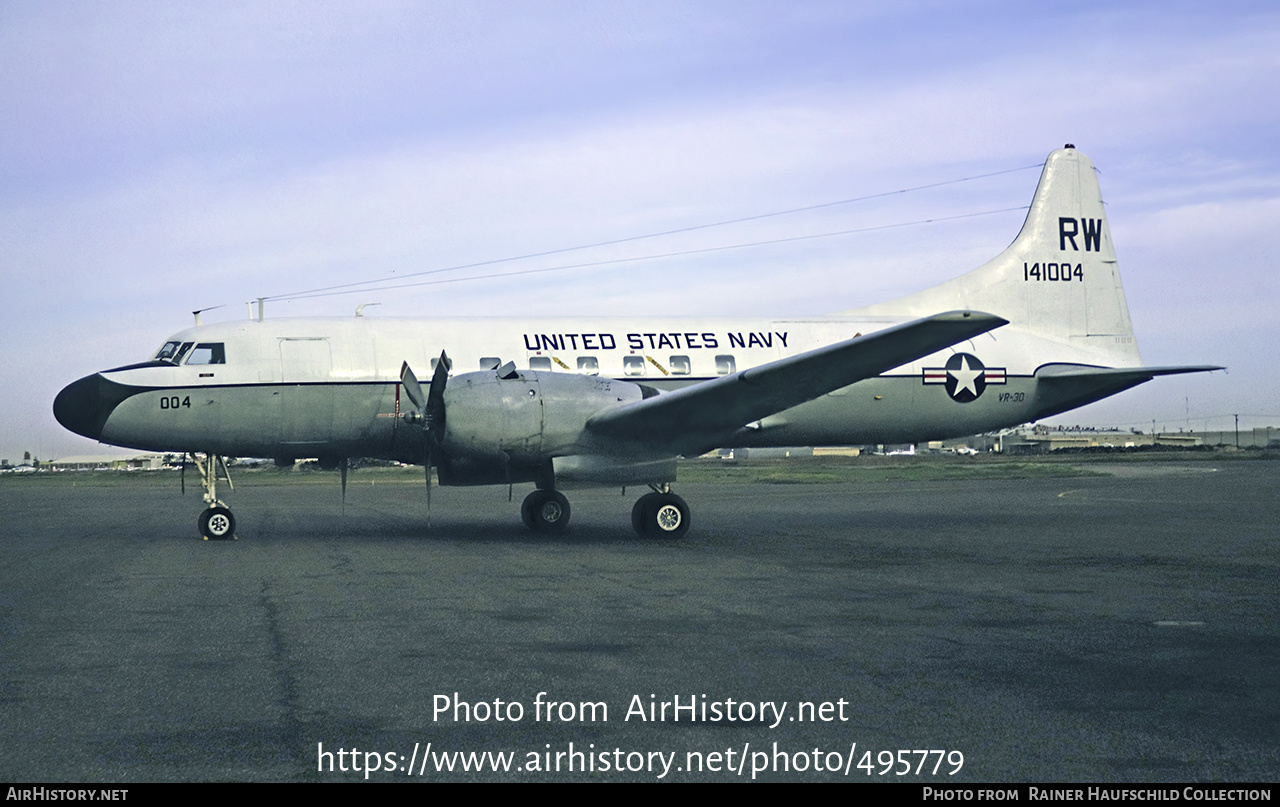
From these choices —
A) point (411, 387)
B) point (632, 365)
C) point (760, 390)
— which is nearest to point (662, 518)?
point (760, 390)

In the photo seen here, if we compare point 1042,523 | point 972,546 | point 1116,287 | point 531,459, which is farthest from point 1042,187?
point 531,459

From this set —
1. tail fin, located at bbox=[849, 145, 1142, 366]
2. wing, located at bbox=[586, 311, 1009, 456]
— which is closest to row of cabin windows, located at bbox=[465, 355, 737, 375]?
wing, located at bbox=[586, 311, 1009, 456]

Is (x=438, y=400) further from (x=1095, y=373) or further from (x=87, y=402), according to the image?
(x=1095, y=373)

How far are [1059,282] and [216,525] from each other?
17.9m

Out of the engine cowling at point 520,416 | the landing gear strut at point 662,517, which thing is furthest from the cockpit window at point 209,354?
the landing gear strut at point 662,517

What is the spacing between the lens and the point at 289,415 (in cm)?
1858

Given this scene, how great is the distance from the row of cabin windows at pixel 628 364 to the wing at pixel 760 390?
8.71 feet

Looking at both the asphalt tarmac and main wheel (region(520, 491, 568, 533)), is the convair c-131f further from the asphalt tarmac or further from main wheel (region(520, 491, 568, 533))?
the asphalt tarmac

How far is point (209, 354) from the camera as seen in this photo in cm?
1861

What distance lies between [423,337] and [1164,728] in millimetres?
16036

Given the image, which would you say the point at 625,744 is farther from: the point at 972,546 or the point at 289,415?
the point at 289,415

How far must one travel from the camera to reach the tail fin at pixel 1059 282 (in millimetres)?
22953

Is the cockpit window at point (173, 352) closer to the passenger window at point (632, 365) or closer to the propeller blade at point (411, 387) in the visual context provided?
the propeller blade at point (411, 387)

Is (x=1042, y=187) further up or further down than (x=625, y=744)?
further up
